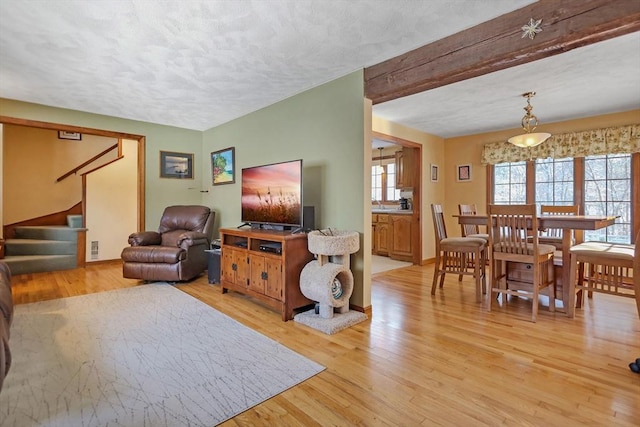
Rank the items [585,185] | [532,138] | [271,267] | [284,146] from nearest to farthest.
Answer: [271,267], [532,138], [284,146], [585,185]

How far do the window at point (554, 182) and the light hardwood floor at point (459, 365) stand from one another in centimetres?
187

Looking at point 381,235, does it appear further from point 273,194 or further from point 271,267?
point 271,267

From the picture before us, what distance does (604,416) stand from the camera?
1.51 metres

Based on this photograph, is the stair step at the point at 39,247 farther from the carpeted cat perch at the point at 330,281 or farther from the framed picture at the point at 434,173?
the framed picture at the point at 434,173

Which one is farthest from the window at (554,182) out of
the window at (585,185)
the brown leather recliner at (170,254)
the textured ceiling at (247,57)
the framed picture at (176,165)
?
the framed picture at (176,165)

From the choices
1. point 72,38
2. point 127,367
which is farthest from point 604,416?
point 72,38

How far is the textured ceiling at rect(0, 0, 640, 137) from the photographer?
6.84ft

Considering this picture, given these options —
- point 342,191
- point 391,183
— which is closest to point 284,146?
point 342,191

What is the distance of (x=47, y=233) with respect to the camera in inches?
201

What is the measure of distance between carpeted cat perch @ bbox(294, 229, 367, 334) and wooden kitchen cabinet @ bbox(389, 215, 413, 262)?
111 inches

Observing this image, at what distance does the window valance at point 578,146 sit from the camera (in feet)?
13.2

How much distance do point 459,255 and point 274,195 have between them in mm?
2237

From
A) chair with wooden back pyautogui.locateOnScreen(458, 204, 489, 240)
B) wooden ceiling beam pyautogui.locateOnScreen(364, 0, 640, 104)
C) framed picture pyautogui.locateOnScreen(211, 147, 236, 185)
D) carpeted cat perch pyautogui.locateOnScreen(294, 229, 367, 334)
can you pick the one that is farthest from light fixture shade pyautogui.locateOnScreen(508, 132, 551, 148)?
framed picture pyautogui.locateOnScreen(211, 147, 236, 185)

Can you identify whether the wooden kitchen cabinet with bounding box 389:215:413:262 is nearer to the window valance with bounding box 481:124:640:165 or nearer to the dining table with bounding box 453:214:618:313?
the window valance with bounding box 481:124:640:165
